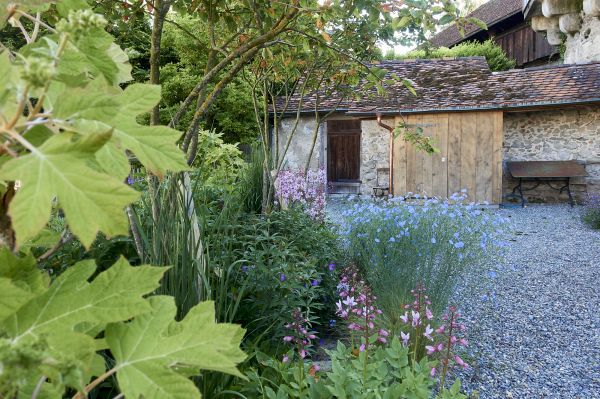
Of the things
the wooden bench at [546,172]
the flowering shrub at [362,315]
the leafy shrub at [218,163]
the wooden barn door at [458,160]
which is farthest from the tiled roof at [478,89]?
the flowering shrub at [362,315]

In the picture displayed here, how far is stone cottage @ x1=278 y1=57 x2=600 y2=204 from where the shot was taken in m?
10.9

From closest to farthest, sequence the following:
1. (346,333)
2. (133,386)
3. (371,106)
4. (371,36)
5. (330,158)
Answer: (133,386), (346,333), (371,36), (371,106), (330,158)

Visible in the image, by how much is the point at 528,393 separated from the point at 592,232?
6.15 metres

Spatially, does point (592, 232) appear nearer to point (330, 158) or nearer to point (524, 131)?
point (524, 131)

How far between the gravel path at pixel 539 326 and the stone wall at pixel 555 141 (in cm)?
490

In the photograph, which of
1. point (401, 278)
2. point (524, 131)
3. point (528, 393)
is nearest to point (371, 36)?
point (401, 278)

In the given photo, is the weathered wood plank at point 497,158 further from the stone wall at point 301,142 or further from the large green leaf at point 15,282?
the large green leaf at point 15,282

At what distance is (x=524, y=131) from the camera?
461 inches

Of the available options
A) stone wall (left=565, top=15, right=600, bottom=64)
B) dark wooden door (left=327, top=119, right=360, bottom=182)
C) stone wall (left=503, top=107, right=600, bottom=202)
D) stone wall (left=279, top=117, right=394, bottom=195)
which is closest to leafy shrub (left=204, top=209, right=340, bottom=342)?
stone wall (left=279, top=117, right=394, bottom=195)

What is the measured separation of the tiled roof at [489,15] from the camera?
1692 cm

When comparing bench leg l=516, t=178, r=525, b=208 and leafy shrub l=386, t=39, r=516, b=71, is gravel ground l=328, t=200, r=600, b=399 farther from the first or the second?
leafy shrub l=386, t=39, r=516, b=71

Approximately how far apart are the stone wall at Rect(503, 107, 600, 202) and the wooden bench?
24 cm

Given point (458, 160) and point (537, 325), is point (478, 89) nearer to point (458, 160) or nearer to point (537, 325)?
point (458, 160)

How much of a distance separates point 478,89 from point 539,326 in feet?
28.1
